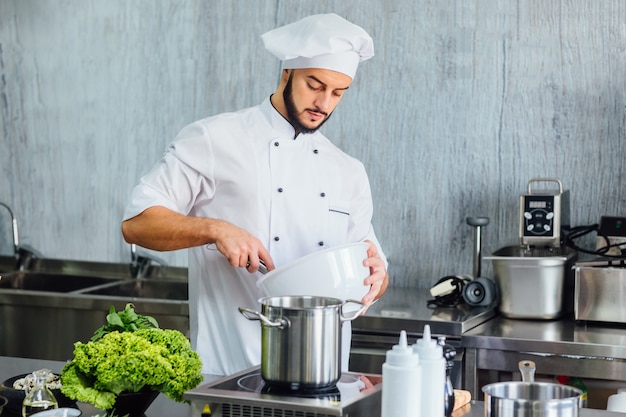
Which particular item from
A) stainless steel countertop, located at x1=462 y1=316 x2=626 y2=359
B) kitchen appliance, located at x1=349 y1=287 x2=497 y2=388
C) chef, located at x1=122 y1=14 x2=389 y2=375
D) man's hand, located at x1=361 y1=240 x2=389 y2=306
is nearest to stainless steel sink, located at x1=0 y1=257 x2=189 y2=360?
kitchen appliance, located at x1=349 y1=287 x2=497 y2=388

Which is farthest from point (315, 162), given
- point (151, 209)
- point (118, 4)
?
point (118, 4)

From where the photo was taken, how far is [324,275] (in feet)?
6.36

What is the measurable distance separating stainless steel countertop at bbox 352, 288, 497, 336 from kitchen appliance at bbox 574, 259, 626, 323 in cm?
34

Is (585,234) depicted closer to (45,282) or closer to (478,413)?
(478,413)

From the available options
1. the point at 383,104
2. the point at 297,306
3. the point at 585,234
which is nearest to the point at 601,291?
the point at 585,234

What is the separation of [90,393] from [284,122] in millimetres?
1036

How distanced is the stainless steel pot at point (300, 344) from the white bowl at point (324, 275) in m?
0.31

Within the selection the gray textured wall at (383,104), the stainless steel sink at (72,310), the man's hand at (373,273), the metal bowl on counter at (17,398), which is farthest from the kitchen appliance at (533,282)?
the metal bowl on counter at (17,398)

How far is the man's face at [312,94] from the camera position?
7.72 ft

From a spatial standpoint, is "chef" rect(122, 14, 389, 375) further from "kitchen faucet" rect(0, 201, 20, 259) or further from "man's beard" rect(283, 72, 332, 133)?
"kitchen faucet" rect(0, 201, 20, 259)

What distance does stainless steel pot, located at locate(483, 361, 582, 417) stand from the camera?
4.67 feet

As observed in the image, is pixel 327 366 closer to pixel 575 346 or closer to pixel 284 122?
pixel 284 122

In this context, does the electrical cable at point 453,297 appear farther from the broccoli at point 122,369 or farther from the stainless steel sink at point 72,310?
the broccoli at point 122,369

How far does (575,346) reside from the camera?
9.24 ft
